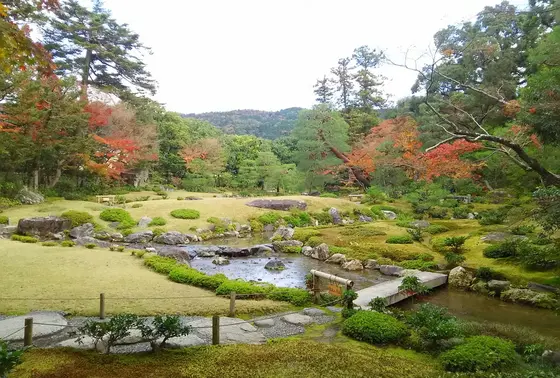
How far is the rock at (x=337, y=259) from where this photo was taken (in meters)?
14.3

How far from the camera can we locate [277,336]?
21.7 feet

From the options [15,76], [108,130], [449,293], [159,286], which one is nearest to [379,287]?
[449,293]

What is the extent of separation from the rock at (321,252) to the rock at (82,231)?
1052 cm

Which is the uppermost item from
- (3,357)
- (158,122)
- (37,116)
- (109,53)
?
(109,53)

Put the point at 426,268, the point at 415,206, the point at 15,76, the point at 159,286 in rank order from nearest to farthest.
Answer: the point at 159,286
the point at 426,268
the point at 15,76
the point at 415,206

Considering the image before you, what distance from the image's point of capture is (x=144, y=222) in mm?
19297

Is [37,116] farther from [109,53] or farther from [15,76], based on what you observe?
[109,53]

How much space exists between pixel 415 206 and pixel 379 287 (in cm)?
1608

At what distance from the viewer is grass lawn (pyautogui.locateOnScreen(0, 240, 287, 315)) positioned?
25.5 ft

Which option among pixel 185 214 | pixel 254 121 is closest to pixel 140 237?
pixel 185 214

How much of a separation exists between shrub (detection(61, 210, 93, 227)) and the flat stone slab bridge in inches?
567

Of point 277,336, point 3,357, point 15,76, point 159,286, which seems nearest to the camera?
point 3,357

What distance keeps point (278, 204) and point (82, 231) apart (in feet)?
37.5

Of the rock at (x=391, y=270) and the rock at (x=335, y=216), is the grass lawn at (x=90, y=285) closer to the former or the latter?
the rock at (x=391, y=270)
